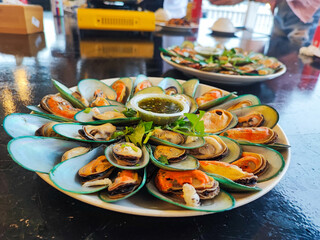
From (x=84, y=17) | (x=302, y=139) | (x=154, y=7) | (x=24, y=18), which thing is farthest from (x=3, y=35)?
(x=302, y=139)

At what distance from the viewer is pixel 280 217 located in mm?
666

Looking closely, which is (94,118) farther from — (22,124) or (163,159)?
(163,159)

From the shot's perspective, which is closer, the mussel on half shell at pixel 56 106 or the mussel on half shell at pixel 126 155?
the mussel on half shell at pixel 126 155

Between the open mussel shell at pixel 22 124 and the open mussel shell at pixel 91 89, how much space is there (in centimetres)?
34

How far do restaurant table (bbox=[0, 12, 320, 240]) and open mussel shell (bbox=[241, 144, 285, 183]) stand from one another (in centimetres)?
8

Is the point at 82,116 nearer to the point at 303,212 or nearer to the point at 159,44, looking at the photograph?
the point at 303,212

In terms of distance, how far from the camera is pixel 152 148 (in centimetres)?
80

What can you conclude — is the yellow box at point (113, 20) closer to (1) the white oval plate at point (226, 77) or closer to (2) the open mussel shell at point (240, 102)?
(1) the white oval plate at point (226, 77)

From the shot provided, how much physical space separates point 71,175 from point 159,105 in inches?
18.9

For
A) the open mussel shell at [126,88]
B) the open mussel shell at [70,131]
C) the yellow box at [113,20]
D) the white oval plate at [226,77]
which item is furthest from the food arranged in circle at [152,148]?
the yellow box at [113,20]

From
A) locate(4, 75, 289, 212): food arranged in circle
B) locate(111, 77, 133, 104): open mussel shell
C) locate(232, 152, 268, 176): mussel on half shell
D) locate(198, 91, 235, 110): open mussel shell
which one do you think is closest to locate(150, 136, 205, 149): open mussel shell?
locate(4, 75, 289, 212): food arranged in circle

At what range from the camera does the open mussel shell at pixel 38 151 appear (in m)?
0.62

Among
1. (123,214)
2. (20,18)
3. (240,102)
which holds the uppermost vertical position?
(20,18)

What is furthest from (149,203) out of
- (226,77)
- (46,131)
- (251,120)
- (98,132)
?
(226,77)
